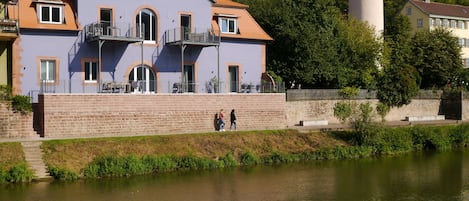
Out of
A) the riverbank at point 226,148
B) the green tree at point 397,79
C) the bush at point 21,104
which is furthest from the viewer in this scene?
the green tree at point 397,79

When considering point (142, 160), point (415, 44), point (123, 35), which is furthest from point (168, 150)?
point (415, 44)

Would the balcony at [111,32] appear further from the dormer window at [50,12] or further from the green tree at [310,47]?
the green tree at [310,47]

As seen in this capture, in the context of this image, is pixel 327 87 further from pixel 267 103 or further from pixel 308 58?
pixel 267 103

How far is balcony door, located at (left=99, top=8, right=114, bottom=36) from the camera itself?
3457 centimetres

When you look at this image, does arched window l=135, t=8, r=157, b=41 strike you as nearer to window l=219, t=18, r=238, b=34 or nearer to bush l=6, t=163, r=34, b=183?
window l=219, t=18, r=238, b=34

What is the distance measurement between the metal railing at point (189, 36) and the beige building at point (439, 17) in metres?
40.4

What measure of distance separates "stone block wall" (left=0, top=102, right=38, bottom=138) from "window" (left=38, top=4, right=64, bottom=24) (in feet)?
20.9

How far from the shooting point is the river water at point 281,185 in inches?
938

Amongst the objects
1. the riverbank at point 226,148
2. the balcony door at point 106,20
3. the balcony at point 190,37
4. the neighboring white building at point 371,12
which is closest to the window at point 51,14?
the balcony door at point 106,20

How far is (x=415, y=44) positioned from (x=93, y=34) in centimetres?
2896

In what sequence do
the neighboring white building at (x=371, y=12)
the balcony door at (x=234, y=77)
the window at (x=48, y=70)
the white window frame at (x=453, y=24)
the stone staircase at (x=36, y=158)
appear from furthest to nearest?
the white window frame at (x=453, y=24)
the neighboring white building at (x=371, y=12)
the balcony door at (x=234, y=77)
the window at (x=48, y=70)
the stone staircase at (x=36, y=158)

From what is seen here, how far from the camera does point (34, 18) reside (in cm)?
3378

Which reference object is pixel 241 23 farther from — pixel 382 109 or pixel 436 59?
pixel 436 59

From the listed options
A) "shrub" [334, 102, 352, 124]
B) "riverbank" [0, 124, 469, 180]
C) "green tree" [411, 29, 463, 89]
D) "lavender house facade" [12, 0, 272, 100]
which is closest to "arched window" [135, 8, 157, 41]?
"lavender house facade" [12, 0, 272, 100]
